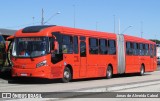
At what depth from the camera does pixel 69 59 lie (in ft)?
78.7

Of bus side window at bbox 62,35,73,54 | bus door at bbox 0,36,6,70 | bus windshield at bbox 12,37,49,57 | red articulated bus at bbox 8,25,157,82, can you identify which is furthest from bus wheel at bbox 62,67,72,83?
bus door at bbox 0,36,6,70

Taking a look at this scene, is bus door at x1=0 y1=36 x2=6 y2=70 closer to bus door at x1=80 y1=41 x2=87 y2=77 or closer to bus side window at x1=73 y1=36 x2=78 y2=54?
bus side window at x1=73 y1=36 x2=78 y2=54

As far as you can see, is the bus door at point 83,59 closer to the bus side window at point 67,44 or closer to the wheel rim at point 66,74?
the bus side window at point 67,44

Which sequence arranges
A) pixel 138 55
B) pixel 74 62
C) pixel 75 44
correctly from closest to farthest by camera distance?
pixel 74 62 < pixel 75 44 < pixel 138 55

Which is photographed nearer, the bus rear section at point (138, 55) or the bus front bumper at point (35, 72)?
the bus front bumper at point (35, 72)

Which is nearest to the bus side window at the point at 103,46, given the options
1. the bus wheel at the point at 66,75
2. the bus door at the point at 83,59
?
the bus door at the point at 83,59

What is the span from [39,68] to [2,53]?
427cm

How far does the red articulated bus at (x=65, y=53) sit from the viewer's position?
22188 mm

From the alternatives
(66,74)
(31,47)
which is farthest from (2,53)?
(66,74)

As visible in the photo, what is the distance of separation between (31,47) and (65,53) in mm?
2171

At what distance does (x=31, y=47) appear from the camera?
22.3 m

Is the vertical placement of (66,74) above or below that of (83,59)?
below

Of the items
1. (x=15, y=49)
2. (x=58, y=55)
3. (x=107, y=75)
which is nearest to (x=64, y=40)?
(x=58, y=55)

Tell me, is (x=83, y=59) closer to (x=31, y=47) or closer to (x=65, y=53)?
(x=65, y=53)
